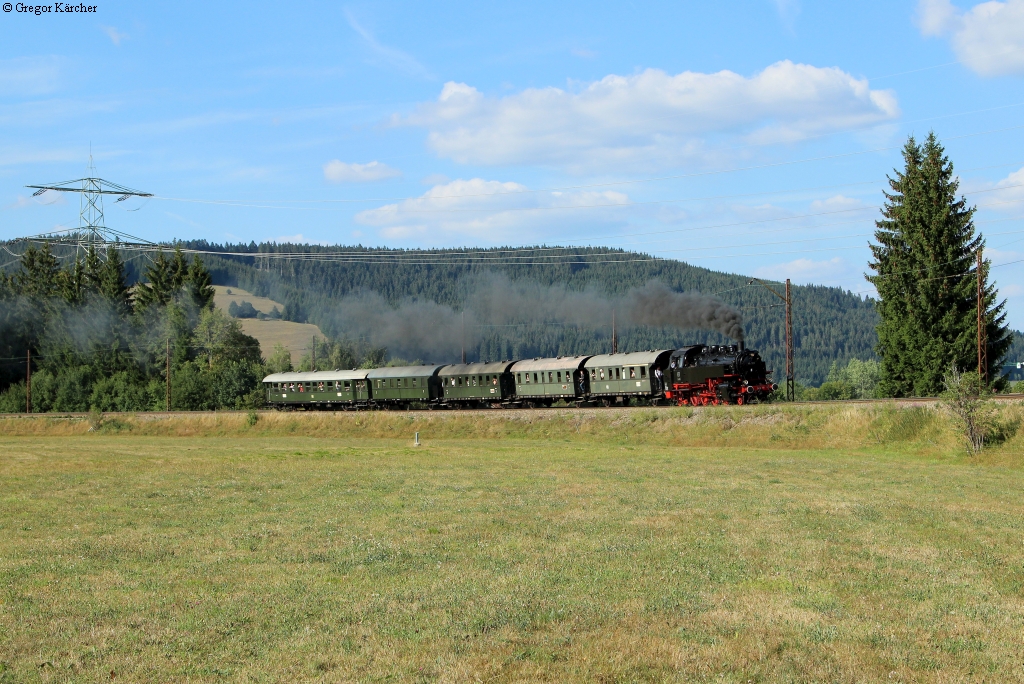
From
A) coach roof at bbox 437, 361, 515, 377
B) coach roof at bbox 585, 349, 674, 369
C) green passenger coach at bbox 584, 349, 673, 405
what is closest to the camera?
green passenger coach at bbox 584, 349, 673, 405

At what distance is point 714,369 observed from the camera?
168ft

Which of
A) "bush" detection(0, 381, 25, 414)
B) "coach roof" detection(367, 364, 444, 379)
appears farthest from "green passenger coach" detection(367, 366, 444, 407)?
"bush" detection(0, 381, 25, 414)

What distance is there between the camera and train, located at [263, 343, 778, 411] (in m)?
52.3

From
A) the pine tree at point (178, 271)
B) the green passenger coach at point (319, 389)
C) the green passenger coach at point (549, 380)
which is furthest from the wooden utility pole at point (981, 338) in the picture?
the pine tree at point (178, 271)

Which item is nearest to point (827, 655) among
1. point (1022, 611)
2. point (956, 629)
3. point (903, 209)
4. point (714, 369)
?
point (956, 629)

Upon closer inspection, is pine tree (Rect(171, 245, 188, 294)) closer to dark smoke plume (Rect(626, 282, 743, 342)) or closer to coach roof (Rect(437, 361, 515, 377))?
coach roof (Rect(437, 361, 515, 377))

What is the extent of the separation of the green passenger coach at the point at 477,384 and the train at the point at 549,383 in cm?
7

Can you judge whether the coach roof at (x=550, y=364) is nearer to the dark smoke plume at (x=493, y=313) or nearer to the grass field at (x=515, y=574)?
the dark smoke plume at (x=493, y=313)

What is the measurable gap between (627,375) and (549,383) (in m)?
6.74

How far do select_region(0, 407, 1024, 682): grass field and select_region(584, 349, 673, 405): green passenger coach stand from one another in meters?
23.4

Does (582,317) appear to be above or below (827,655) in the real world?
above

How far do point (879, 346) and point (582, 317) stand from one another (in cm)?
2718

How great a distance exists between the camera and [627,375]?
56656 millimetres

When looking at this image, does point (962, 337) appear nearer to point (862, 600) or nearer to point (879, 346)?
point (879, 346)
